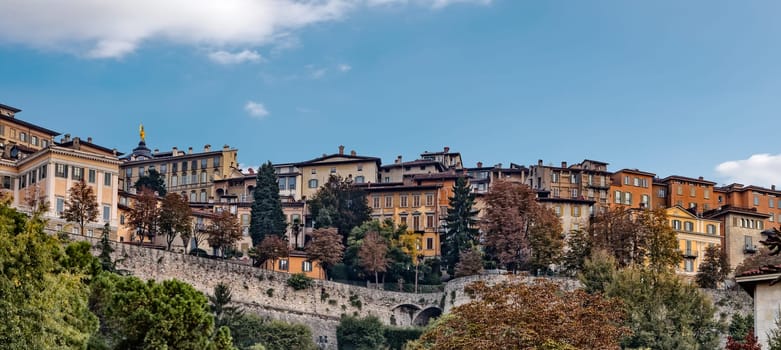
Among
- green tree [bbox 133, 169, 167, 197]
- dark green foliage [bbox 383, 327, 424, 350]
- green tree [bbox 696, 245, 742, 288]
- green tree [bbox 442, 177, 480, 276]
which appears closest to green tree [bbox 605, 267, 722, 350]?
dark green foliage [bbox 383, 327, 424, 350]

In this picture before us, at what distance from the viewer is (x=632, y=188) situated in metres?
121

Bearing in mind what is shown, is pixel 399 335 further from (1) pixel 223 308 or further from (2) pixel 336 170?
(2) pixel 336 170

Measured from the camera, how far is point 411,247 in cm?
9988

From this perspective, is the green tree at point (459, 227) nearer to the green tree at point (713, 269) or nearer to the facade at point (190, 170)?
the green tree at point (713, 269)

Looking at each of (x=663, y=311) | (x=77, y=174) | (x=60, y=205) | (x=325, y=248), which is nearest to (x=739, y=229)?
(x=325, y=248)

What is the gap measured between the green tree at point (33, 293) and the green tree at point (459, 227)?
208 feet

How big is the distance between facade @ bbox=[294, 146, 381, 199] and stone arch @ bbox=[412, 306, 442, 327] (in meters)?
30.5

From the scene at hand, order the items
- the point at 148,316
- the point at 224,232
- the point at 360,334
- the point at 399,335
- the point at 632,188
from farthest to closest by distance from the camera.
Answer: the point at 632,188 < the point at 224,232 < the point at 399,335 < the point at 360,334 < the point at 148,316

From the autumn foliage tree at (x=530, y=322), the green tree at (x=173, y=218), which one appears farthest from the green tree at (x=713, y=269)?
the autumn foliage tree at (x=530, y=322)

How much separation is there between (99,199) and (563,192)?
47.7 meters

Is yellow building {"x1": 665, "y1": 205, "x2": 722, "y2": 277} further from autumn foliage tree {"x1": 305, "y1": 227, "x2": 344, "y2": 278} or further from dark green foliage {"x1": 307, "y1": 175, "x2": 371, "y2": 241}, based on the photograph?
autumn foliage tree {"x1": 305, "y1": 227, "x2": 344, "y2": 278}

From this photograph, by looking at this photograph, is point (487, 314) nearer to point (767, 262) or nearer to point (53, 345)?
point (53, 345)

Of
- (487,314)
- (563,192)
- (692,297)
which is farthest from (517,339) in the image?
(563,192)

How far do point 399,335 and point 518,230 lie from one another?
15.6 meters
